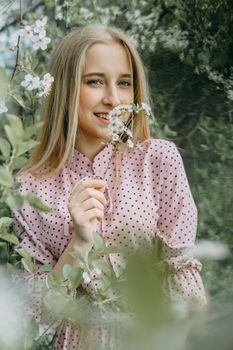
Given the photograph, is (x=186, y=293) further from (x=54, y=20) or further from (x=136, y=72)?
(x=54, y=20)

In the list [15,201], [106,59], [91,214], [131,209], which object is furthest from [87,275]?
[15,201]

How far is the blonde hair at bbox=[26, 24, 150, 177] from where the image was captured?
1.60 m

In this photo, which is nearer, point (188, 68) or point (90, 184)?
point (90, 184)

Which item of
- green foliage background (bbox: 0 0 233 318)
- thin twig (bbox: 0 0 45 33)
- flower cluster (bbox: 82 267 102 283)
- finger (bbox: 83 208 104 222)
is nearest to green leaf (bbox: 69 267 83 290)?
flower cluster (bbox: 82 267 102 283)

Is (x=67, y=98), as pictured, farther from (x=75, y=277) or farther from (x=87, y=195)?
(x=75, y=277)

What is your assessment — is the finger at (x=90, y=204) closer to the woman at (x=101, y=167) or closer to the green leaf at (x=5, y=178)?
the woman at (x=101, y=167)

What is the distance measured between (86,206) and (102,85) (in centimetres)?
34

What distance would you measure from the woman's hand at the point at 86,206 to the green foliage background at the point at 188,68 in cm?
105

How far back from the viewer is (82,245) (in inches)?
54.1

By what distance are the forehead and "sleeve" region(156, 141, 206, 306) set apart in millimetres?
199

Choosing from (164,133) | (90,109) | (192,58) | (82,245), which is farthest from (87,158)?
(192,58)

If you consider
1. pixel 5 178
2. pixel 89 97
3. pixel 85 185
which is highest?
pixel 5 178

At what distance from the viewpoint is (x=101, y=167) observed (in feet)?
5.45

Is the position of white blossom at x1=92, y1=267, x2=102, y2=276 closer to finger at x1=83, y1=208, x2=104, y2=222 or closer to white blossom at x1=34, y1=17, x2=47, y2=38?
finger at x1=83, y1=208, x2=104, y2=222
